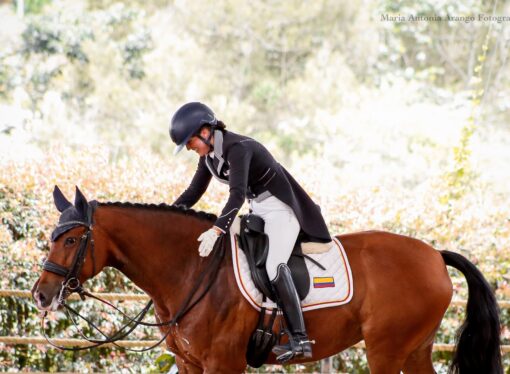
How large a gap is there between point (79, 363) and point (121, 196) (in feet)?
5.36

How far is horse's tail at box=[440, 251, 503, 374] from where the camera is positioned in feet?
16.0

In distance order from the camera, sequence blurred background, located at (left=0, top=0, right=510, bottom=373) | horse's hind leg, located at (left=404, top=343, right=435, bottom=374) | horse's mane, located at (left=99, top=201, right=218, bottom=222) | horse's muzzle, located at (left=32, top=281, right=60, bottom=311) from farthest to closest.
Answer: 1. blurred background, located at (left=0, top=0, right=510, bottom=373)
2. horse's hind leg, located at (left=404, top=343, right=435, bottom=374)
3. horse's mane, located at (left=99, top=201, right=218, bottom=222)
4. horse's muzzle, located at (left=32, top=281, right=60, bottom=311)

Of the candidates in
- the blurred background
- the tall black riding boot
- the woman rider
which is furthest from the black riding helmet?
the blurred background

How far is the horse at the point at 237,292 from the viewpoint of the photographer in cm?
425

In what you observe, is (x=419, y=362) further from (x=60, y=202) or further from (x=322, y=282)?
(x=60, y=202)

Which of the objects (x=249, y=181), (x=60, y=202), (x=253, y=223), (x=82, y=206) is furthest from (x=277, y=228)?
(x=60, y=202)

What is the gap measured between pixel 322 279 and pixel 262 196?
643 mm

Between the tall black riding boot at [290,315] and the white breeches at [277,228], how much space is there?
0.06m

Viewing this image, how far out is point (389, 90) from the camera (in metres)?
18.3

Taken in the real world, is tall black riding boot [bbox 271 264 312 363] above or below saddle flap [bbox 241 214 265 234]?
below

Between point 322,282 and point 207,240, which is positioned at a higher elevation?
point 207,240

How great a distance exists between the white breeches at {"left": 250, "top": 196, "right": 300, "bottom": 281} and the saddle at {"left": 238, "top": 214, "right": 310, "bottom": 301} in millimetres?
39

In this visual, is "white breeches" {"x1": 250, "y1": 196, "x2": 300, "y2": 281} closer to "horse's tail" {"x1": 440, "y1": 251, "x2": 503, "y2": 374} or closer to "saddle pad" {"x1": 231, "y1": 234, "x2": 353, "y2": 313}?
"saddle pad" {"x1": 231, "y1": 234, "x2": 353, "y2": 313}

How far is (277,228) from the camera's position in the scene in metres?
4.49
